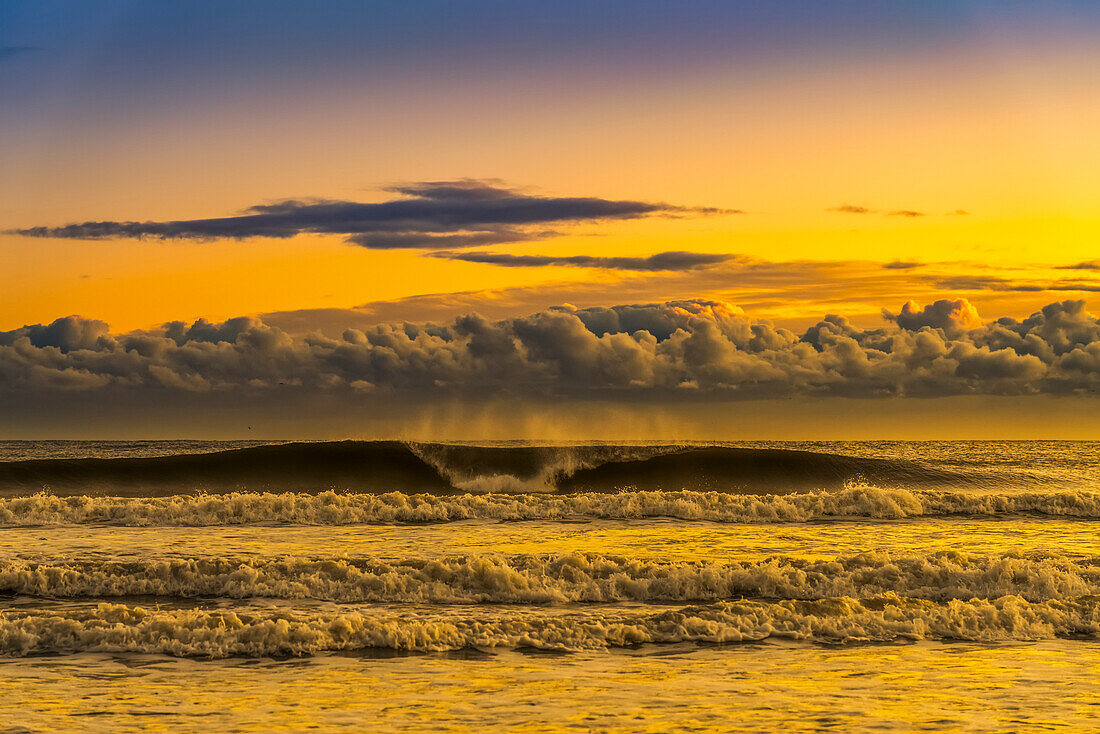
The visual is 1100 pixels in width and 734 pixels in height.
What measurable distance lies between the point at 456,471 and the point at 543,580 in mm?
20703

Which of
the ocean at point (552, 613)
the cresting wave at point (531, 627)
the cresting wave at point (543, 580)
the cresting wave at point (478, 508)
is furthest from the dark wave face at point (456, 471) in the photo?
the cresting wave at point (531, 627)

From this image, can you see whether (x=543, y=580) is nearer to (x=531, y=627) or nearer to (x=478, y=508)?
(x=531, y=627)

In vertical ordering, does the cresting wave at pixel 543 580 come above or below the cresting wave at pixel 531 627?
below

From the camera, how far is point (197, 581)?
48.2ft

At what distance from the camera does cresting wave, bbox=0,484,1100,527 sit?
2355 cm

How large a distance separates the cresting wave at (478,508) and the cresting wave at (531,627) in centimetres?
1129

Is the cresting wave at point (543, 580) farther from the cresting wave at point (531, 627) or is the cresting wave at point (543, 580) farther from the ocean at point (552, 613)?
the cresting wave at point (531, 627)

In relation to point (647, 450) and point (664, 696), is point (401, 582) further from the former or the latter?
point (647, 450)

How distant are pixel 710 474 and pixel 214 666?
26825mm

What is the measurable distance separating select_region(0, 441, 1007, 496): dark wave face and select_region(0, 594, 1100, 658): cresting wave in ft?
65.9

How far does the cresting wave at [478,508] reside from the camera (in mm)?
23547

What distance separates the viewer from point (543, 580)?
47.7ft

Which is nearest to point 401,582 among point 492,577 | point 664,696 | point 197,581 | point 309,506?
point 492,577

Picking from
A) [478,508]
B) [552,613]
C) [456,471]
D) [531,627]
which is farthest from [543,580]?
[456,471]
